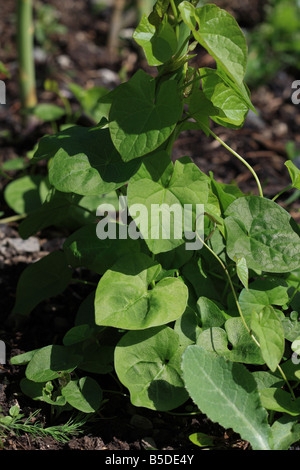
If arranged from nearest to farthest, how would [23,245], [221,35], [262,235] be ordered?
[221,35], [262,235], [23,245]

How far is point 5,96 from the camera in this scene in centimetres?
252

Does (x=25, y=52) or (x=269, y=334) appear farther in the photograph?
(x=25, y=52)

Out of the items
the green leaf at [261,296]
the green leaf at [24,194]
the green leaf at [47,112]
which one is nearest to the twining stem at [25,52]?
the green leaf at [47,112]

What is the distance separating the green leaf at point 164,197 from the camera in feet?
3.86

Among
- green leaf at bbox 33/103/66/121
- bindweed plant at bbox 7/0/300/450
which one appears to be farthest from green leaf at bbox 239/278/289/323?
green leaf at bbox 33/103/66/121

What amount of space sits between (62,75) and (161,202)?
5.41ft

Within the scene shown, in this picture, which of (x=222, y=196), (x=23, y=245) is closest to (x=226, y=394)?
(x=222, y=196)

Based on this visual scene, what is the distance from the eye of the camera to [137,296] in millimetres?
1258

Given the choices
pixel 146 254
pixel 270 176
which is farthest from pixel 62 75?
pixel 146 254

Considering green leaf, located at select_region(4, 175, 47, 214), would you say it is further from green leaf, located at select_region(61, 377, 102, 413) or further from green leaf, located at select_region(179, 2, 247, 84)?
green leaf, located at select_region(179, 2, 247, 84)

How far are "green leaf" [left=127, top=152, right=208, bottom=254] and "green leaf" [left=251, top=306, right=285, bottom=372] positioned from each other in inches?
8.8

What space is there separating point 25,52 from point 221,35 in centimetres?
136

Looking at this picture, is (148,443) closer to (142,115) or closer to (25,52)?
(142,115)
